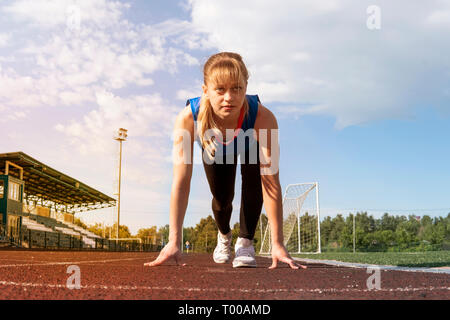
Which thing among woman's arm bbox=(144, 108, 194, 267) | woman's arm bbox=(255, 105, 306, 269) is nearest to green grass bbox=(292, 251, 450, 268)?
woman's arm bbox=(255, 105, 306, 269)

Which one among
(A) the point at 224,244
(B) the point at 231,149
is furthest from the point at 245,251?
(B) the point at 231,149

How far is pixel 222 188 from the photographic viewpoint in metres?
4.14

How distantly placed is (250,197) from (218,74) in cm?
124

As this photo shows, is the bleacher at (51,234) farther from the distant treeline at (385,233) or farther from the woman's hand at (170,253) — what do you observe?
the woman's hand at (170,253)

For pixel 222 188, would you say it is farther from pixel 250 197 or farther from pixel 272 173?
pixel 272 173

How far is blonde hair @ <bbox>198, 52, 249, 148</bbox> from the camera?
10.6ft

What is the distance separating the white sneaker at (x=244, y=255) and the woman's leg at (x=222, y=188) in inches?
12.9

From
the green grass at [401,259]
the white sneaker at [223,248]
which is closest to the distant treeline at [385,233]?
the green grass at [401,259]

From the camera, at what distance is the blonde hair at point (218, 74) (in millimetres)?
3236

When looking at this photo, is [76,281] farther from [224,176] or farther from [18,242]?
[18,242]
